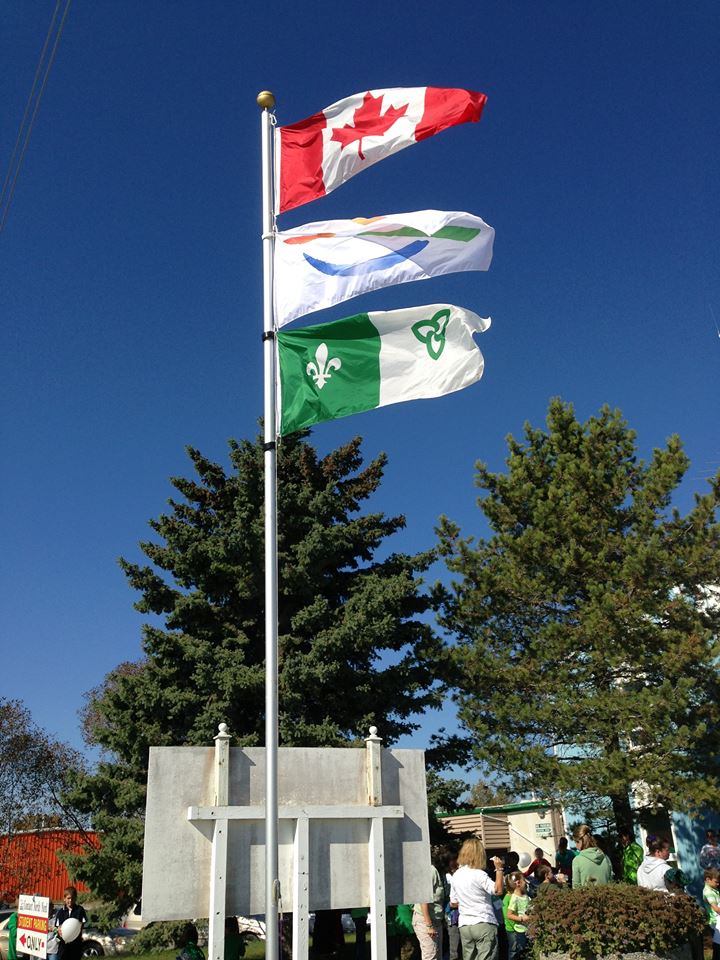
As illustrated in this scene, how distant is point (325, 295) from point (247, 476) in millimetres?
11950

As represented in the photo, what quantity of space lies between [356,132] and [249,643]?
12980 millimetres

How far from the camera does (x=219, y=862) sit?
6730 millimetres

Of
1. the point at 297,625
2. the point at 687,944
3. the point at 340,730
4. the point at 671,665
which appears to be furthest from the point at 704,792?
the point at 297,625

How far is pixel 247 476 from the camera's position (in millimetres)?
20656

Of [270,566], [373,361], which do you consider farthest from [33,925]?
[373,361]

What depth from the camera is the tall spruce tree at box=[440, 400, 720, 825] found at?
1638 centimetres

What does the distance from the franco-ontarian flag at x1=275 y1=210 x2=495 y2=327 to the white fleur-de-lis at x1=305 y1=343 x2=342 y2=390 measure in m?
0.57

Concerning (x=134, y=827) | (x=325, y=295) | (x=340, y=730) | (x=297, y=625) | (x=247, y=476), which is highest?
(x=247, y=476)

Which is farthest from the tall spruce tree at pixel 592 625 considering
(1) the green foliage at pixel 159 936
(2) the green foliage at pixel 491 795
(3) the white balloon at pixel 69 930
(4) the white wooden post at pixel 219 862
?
(4) the white wooden post at pixel 219 862

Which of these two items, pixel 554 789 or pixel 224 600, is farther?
pixel 224 600

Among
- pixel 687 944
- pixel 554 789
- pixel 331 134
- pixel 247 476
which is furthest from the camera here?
pixel 247 476

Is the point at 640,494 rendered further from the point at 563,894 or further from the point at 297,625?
the point at 563,894

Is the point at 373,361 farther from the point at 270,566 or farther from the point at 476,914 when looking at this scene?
the point at 476,914

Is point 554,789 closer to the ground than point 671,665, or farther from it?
closer to the ground
